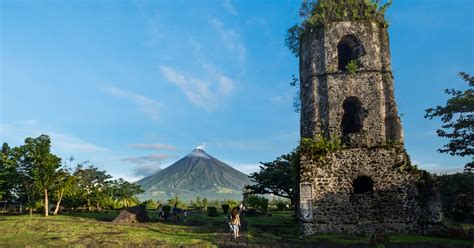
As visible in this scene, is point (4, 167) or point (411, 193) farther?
point (4, 167)

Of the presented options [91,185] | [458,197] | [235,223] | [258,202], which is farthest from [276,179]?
[91,185]

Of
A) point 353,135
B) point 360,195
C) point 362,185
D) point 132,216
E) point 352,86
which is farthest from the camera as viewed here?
point 132,216

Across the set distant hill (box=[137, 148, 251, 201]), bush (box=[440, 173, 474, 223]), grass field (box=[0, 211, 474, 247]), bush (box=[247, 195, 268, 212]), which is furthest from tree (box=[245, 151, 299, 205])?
distant hill (box=[137, 148, 251, 201])

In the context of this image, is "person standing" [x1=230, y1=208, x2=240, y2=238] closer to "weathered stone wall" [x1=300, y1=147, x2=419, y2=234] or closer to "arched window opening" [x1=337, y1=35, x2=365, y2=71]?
"weathered stone wall" [x1=300, y1=147, x2=419, y2=234]

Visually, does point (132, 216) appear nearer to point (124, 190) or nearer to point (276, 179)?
point (276, 179)

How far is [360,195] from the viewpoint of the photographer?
56.4ft

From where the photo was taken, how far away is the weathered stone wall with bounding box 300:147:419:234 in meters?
16.9

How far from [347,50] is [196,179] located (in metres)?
158

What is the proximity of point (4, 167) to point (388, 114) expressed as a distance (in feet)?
108

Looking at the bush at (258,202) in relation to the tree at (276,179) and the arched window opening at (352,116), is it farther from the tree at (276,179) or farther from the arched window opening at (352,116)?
the arched window opening at (352,116)

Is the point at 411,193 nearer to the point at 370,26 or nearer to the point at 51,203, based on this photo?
the point at 370,26

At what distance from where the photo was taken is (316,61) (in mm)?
19953

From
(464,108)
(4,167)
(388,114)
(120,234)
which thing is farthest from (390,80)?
(4,167)

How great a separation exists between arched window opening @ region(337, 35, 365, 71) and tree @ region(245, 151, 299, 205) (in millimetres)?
15110
